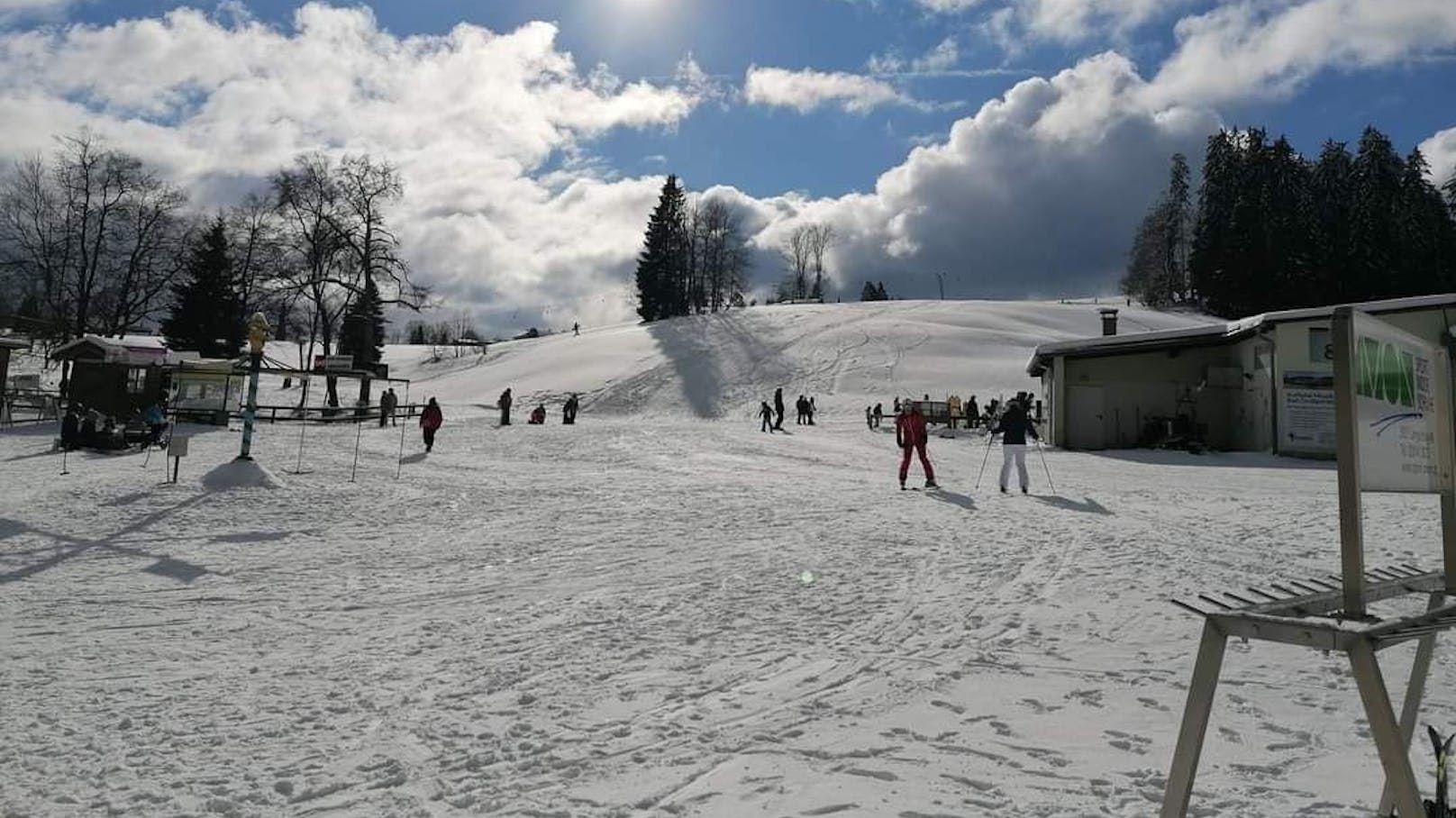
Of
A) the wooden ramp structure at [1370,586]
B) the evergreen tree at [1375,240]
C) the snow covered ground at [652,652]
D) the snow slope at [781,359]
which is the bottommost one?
the snow covered ground at [652,652]

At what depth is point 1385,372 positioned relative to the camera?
2973 millimetres

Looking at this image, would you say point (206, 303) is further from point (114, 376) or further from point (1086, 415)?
point (1086, 415)

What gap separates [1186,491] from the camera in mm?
16156

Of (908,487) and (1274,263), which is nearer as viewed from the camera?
(908,487)

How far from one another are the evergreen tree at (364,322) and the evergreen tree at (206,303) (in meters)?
7.20

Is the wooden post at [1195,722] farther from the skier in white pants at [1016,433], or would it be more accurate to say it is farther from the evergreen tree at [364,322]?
the evergreen tree at [364,322]

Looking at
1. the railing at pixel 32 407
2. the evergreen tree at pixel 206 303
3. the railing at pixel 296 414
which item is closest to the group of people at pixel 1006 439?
the railing at pixel 296 414

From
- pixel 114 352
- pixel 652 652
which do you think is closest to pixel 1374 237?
pixel 652 652

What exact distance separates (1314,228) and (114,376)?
7880 centimetres

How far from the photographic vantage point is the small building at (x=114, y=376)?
93.6 ft

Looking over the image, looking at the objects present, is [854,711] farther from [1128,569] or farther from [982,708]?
[1128,569]

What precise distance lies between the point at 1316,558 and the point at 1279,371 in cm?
1814

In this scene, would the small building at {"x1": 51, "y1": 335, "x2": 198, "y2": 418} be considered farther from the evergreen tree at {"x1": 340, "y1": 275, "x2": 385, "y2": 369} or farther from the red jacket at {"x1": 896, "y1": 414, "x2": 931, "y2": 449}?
the red jacket at {"x1": 896, "y1": 414, "x2": 931, "y2": 449}

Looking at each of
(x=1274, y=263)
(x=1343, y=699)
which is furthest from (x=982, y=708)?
(x=1274, y=263)
